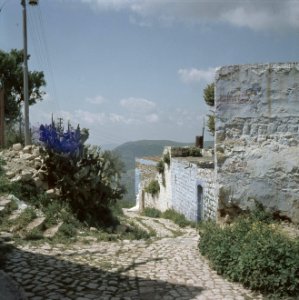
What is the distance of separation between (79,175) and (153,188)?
11.3 metres

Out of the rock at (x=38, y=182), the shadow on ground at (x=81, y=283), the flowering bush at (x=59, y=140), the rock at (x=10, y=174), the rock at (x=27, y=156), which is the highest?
the flowering bush at (x=59, y=140)

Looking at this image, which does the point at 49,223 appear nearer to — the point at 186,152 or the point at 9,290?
the point at 9,290

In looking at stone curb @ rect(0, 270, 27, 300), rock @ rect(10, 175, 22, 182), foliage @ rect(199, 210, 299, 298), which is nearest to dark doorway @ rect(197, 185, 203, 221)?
rock @ rect(10, 175, 22, 182)

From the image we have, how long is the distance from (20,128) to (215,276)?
14771 mm

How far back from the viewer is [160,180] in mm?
20547

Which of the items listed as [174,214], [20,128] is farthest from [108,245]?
[20,128]

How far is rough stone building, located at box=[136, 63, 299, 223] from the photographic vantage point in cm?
807

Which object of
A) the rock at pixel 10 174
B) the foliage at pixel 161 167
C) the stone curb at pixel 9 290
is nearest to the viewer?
the stone curb at pixel 9 290

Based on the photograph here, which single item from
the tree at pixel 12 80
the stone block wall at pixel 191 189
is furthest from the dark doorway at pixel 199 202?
the tree at pixel 12 80

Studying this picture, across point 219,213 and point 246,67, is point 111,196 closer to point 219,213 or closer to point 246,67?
point 219,213

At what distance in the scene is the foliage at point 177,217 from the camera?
538 inches

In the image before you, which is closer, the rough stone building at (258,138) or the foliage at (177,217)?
the rough stone building at (258,138)

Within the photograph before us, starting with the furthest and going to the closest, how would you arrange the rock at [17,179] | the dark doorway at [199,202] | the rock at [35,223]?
the dark doorway at [199,202] < the rock at [17,179] < the rock at [35,223]

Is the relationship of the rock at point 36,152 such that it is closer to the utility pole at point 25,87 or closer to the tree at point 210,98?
the utility pole at point 25,87
